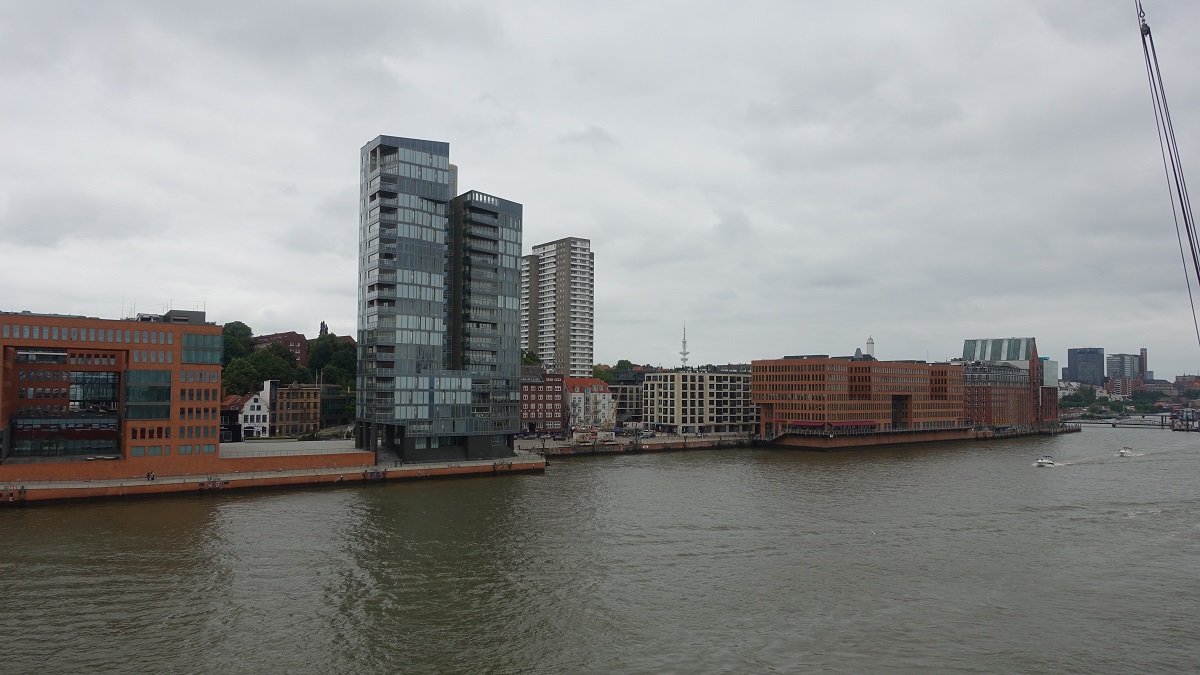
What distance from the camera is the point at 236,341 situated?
170875 millimetres

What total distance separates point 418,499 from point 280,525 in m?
15.8

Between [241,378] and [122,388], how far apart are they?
7062 centimetres

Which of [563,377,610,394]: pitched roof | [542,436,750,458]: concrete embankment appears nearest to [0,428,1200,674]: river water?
[542,436,750,458]: concrete embankment

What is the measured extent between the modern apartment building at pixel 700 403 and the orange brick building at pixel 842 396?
4526mm

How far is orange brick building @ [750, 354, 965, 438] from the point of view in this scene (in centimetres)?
14175

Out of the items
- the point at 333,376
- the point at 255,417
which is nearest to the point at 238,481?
the point at 255,417

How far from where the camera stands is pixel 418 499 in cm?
6912

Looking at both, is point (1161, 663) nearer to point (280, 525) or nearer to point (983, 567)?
point (983, 567)

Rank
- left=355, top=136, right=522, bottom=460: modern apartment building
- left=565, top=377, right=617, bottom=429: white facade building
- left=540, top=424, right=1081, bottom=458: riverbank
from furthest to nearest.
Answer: left=565, top=377, right=617, bottom=429: white facade building < left=540, top=424, right=1081, bottom=458: riverbank < left=355, top=136, right=522, bottom=460: modern apartment building

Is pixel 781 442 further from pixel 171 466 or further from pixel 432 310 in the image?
pixel 171 466

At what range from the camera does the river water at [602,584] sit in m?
31.4

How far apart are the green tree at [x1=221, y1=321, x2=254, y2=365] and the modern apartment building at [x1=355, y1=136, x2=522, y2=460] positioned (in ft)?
304

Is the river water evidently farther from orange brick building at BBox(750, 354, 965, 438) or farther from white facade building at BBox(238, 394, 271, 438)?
orange brick building at BBox(750, 354, 965, 438)

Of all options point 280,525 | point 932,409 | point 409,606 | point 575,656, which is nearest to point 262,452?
point 280,525
